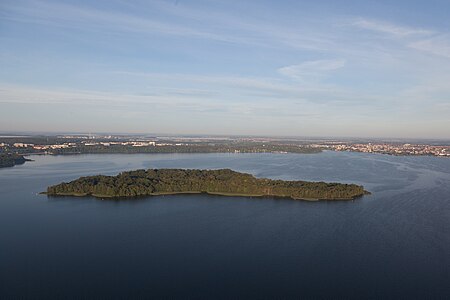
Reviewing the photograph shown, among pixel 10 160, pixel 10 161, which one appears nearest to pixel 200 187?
pixel 10 161

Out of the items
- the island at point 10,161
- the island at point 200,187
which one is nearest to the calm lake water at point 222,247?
the island at point 200,187

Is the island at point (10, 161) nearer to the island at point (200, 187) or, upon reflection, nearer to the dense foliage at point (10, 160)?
the dense foliage at point (10, 160)

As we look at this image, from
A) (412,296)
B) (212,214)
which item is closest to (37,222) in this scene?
(212,214)

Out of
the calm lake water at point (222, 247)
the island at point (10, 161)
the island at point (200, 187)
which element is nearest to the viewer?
the calm lake water at point (222, 247)

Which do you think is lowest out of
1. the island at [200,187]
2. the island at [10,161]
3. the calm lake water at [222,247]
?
the calm lake water at [222,247]

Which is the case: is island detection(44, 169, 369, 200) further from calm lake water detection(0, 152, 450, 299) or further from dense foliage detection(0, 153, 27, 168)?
dense foliage detection(0, 153, 27, 168)

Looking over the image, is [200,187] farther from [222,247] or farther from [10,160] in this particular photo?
[10,160]

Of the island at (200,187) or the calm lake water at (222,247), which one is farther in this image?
the island at (200,187)
